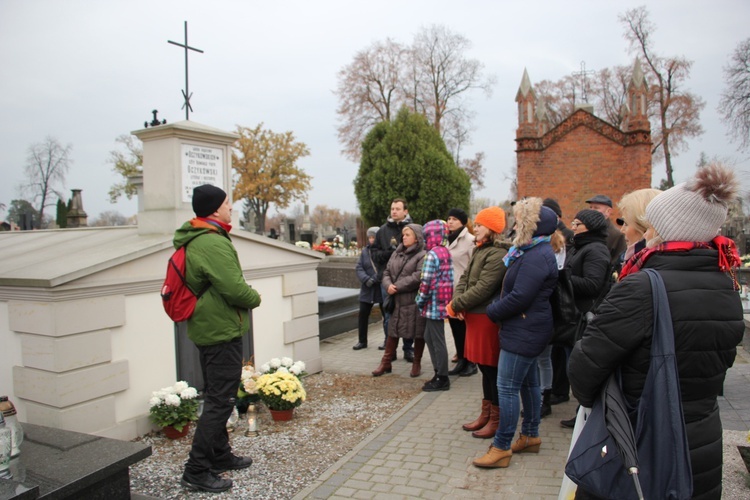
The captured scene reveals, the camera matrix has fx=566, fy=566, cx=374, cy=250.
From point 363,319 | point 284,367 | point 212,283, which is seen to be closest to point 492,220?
point 212,283

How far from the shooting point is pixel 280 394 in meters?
5.14

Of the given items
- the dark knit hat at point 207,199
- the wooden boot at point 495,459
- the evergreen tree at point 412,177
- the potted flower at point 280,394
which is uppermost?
the evergreen tree at point 412,177

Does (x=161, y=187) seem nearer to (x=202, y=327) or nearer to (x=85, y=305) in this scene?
(x=85, y=305)

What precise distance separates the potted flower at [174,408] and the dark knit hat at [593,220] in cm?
362

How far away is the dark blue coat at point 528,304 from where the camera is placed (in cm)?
380

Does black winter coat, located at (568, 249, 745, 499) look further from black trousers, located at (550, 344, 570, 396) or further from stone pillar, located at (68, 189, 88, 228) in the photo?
stone pillar, located at (68, 189, 88, 228)

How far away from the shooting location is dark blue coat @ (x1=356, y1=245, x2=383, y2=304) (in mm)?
8219

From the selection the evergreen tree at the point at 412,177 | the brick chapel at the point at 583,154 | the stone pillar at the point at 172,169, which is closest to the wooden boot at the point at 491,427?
the stone pillar at the point at 172,169

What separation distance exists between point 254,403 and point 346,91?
3329 cm

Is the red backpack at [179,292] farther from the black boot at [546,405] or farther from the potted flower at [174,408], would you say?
the black boot at [546,405]

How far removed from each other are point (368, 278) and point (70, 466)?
530 cm

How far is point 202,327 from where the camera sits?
3.76 m

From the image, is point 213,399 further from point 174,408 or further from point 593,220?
point 593,220

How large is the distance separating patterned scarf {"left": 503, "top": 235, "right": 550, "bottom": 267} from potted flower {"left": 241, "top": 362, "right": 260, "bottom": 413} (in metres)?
2.64
